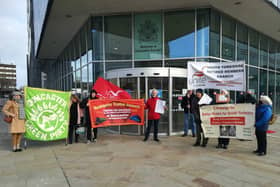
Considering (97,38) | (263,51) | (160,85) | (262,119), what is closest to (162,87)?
(160,85)

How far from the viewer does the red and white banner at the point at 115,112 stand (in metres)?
6.61

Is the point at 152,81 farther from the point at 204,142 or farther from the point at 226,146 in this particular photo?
the point at 226,146

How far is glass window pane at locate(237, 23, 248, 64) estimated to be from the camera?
36.5 feet

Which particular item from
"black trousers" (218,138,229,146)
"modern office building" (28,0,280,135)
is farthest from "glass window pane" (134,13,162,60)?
"black trousers" (218,138,229,146)

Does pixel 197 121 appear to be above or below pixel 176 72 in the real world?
below

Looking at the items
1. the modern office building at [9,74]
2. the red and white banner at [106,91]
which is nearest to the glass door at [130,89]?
the red and white banner at [106,91]

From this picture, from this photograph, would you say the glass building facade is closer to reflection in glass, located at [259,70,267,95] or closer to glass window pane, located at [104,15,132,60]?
glass window pane, located at [104,15,132,60]

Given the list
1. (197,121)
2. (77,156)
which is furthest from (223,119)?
(77,156)

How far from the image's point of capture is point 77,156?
5.13 meters

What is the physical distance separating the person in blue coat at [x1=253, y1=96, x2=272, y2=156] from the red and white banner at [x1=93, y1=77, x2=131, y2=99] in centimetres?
412

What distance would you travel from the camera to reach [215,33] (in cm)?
955

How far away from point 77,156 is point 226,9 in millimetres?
9043

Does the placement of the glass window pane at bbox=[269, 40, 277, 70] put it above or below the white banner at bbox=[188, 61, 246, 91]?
above

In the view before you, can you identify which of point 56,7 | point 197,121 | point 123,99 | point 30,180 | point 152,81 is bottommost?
point 30,180
